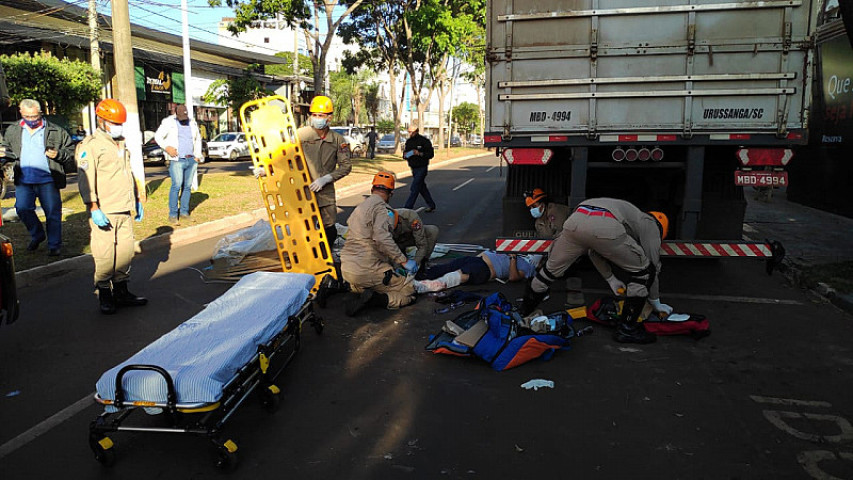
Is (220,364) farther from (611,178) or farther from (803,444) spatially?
(611,178)

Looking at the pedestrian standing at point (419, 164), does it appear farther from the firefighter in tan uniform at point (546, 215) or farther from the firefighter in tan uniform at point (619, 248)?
the firefighter in tan uniform at point (619, 248)

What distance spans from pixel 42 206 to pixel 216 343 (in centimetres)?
553

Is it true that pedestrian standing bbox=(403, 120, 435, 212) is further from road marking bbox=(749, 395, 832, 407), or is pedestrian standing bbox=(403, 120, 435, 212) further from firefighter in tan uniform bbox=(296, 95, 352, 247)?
road marking bbox=(749, 395, 832, 407)

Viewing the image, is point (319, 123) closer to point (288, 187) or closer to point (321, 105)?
point (321, 105)

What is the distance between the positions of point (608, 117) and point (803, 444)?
373 cm

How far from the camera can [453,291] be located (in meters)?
6.42

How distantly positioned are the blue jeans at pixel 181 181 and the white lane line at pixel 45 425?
6.49 metres

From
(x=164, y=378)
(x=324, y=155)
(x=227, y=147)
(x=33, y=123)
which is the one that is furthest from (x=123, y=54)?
(x=227, y=147)

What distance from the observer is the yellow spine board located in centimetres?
612

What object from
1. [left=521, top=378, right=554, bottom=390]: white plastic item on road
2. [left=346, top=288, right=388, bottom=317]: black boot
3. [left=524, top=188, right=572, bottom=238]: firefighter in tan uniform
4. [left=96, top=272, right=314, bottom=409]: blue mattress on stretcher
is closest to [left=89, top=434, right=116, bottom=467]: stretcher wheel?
[left=96, top=272, right=314, bottom=409]: blue mattress on stretcher

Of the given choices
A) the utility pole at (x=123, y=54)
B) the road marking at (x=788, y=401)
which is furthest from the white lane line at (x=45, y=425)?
the utility pole at (x=123, y=54)

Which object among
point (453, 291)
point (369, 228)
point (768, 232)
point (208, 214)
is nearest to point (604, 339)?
point (453, 291)

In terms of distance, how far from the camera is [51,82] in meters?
20.5

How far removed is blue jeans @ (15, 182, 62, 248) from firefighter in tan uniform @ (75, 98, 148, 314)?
231cm
